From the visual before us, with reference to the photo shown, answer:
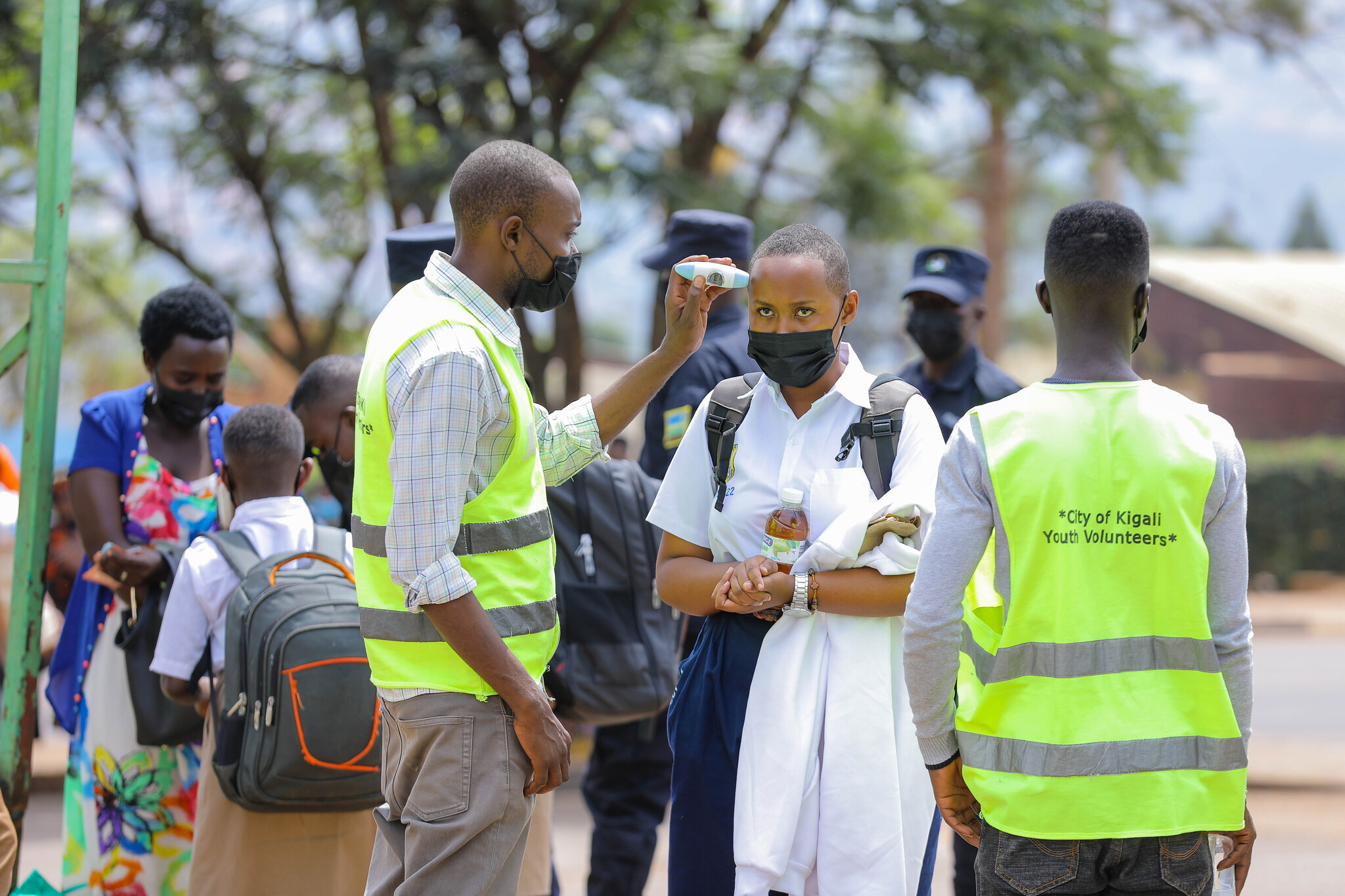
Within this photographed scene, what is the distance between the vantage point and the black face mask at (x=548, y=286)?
2.57 meters

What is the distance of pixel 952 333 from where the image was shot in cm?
462

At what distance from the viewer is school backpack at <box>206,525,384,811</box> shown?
114 inches

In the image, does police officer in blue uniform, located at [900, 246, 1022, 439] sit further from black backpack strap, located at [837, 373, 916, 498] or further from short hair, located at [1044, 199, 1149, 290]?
short hair, located at [1044, 199, 1149, 290]

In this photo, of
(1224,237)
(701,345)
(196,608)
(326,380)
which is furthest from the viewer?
(1224,237)

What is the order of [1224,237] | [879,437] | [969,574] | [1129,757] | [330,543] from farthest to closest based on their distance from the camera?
[1224,237] → [330,543] → [879,437] → [969,574] → [1129,757]

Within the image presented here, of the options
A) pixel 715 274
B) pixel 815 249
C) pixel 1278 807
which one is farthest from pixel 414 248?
pixel 1278 807

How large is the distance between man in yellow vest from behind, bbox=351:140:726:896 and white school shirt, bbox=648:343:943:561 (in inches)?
16.7

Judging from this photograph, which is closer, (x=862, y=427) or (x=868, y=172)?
(x=862, y=427)

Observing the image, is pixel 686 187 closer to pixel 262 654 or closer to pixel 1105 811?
pixel 262 654

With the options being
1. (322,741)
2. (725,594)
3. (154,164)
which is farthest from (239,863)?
(154,164)

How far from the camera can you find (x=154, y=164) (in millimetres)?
9602

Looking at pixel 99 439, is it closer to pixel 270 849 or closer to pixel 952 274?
pixel 270 849

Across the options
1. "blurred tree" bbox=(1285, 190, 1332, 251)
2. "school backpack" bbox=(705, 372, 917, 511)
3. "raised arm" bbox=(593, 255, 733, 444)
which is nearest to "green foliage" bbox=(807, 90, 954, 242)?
"raised arm" bbox=(593, 255, 733, 444)

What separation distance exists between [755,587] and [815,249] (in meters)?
0.78
